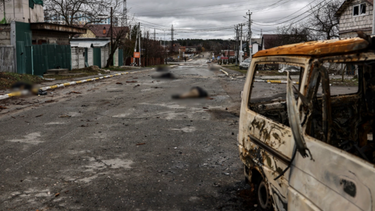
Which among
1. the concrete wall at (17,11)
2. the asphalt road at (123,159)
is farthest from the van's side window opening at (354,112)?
the concrete wall at (17,11)

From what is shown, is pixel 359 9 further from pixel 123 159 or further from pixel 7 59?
pixel 123 159

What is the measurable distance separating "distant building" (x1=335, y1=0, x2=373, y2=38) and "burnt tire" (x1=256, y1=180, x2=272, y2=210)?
29.7 metres

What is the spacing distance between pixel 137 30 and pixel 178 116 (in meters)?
24.2

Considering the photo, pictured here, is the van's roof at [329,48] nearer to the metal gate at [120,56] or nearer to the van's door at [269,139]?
the van's door at [269,139]

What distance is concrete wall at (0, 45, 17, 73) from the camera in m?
20.4

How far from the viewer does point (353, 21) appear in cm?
3206

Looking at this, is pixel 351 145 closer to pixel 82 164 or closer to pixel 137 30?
pixel 82 164

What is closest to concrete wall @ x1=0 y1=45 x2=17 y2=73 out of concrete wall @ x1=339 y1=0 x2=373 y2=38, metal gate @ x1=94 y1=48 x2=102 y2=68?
metal gate @ x1=94 y1=48 x2=102 y2=68

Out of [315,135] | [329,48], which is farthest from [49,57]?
[329,48]

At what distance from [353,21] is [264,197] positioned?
3275 cm

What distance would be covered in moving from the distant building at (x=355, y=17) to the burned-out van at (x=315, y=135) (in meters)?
29.2

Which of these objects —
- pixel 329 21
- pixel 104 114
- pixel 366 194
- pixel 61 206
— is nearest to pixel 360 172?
pixel 366 194

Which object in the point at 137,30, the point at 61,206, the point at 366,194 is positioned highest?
the point at 137,30

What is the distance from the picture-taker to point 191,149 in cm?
629
